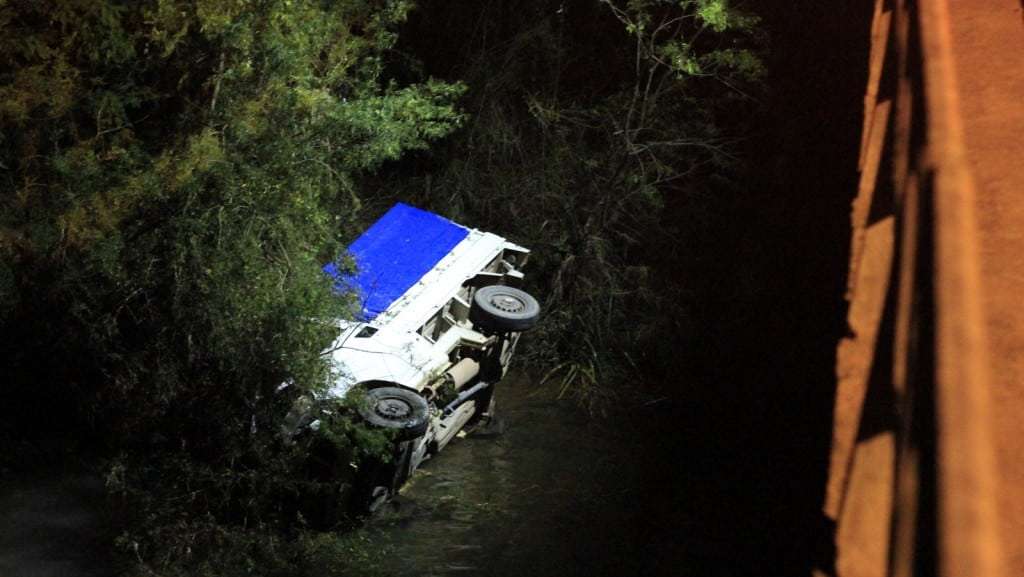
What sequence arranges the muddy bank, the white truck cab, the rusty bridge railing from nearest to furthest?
the rusty bridge railing
the muddy bank
the white truck cab

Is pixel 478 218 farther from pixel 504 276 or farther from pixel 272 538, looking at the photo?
pixel 272 538

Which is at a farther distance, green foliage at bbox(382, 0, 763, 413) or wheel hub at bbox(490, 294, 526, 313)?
green foliage at bbox(382, 0, 763, 413)

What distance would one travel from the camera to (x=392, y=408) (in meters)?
8.26

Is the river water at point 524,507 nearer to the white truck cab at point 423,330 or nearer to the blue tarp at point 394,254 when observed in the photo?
the white truck cab at point 423,330

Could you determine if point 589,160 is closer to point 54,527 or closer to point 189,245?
point 189,245

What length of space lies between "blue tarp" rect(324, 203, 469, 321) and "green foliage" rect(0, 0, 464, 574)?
53 cm

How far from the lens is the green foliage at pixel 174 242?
332 inches

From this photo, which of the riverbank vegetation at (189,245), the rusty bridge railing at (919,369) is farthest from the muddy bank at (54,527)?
the rusty bridge railing at (919,369)

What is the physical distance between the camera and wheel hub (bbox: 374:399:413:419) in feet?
26.7

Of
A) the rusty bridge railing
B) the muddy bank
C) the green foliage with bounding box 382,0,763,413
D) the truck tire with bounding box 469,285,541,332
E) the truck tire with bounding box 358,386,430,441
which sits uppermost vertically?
the green foliage with bounding box 382,0,763,413

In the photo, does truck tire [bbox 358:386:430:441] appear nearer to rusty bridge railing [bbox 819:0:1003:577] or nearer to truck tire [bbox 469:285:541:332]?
truck tire [bbox 469:285:541:332]

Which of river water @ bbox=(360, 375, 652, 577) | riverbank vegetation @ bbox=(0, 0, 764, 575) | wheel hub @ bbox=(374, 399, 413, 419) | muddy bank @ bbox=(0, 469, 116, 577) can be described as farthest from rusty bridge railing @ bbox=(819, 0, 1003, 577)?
muddy bank @ bbox=(0, 469, 116, 577)

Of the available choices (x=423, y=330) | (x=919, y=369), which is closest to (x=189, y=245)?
(x=423, y=330)

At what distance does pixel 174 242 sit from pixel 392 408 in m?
2.47
